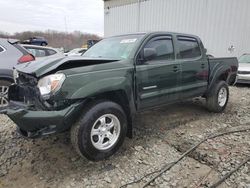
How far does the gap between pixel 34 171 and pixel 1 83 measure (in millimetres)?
2811

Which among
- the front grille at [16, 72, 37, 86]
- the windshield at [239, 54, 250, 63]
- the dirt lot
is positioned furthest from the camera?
the windshield at [239, 54, 250, 63]

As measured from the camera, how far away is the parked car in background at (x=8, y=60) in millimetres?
5204

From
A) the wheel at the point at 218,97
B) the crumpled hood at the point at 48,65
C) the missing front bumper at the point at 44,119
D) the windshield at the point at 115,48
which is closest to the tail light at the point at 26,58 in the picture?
the windshield at the point at 115,48

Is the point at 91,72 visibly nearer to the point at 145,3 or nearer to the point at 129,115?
the point at 129,115

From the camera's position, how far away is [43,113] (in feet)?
9.29

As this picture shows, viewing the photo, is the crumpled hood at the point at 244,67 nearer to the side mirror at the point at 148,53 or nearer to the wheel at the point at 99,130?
the side mirror at the point at 148,53

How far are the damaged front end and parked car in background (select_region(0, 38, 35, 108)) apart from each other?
7.84 ft

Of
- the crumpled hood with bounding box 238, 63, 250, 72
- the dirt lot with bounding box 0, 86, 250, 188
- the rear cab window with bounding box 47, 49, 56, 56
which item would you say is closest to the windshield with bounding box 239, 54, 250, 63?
the crumpled hood with bounding box 238, 63, 250, 72

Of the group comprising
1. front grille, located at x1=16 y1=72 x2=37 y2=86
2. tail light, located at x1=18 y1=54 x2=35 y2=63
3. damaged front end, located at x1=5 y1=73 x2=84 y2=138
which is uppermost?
tail light, located at x1=18 y1=54 x2=35 y2=63

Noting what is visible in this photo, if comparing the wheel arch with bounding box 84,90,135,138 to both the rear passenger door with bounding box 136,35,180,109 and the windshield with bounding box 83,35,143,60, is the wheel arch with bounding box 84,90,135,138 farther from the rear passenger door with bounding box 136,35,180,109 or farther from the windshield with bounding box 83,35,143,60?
the windshield with bounding box 83,35,143,60

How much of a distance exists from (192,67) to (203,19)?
1070 centimetres

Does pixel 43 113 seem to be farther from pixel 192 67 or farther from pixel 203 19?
pixel 203 19

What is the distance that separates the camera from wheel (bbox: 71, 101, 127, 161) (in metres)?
3.02

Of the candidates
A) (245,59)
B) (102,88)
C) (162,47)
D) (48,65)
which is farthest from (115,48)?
(245,59)
